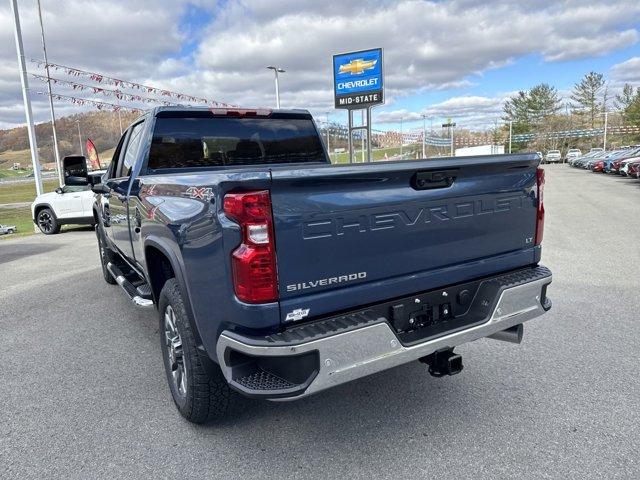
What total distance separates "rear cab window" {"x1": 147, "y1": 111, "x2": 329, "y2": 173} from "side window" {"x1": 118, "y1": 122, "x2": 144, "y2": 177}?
0.35m

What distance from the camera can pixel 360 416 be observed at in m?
3.15

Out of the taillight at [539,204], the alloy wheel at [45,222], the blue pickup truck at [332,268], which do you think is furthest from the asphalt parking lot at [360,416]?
the alloy wheel at [45,222]

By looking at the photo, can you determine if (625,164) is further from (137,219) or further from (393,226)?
(137,219)

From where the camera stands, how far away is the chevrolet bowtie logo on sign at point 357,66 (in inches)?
722

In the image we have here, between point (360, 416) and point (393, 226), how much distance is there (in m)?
1.33

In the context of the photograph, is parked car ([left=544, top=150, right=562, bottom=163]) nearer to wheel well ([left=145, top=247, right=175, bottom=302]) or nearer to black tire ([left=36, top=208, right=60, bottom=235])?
black tire ([left=36, top=208, right=60, bottom=235])

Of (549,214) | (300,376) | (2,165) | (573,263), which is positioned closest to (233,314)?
(300,376)

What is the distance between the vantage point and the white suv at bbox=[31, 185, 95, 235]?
44.3ft

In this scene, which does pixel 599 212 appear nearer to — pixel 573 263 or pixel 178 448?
pixel 573 263

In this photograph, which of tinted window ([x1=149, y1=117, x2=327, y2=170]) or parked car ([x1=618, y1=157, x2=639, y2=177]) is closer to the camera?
tinted window ([x1=149, y1=117, x2=327, y2=170])

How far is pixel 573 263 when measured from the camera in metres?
7.01

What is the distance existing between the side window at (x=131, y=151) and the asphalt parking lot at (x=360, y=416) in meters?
1.60

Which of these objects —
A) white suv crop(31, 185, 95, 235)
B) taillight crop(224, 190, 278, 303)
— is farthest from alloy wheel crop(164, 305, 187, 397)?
white suv crop(31, 185, 95, 235)

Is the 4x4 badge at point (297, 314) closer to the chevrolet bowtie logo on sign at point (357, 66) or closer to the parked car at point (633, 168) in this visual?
the chevrolet bowtie logo on sign at point (357, 66)
